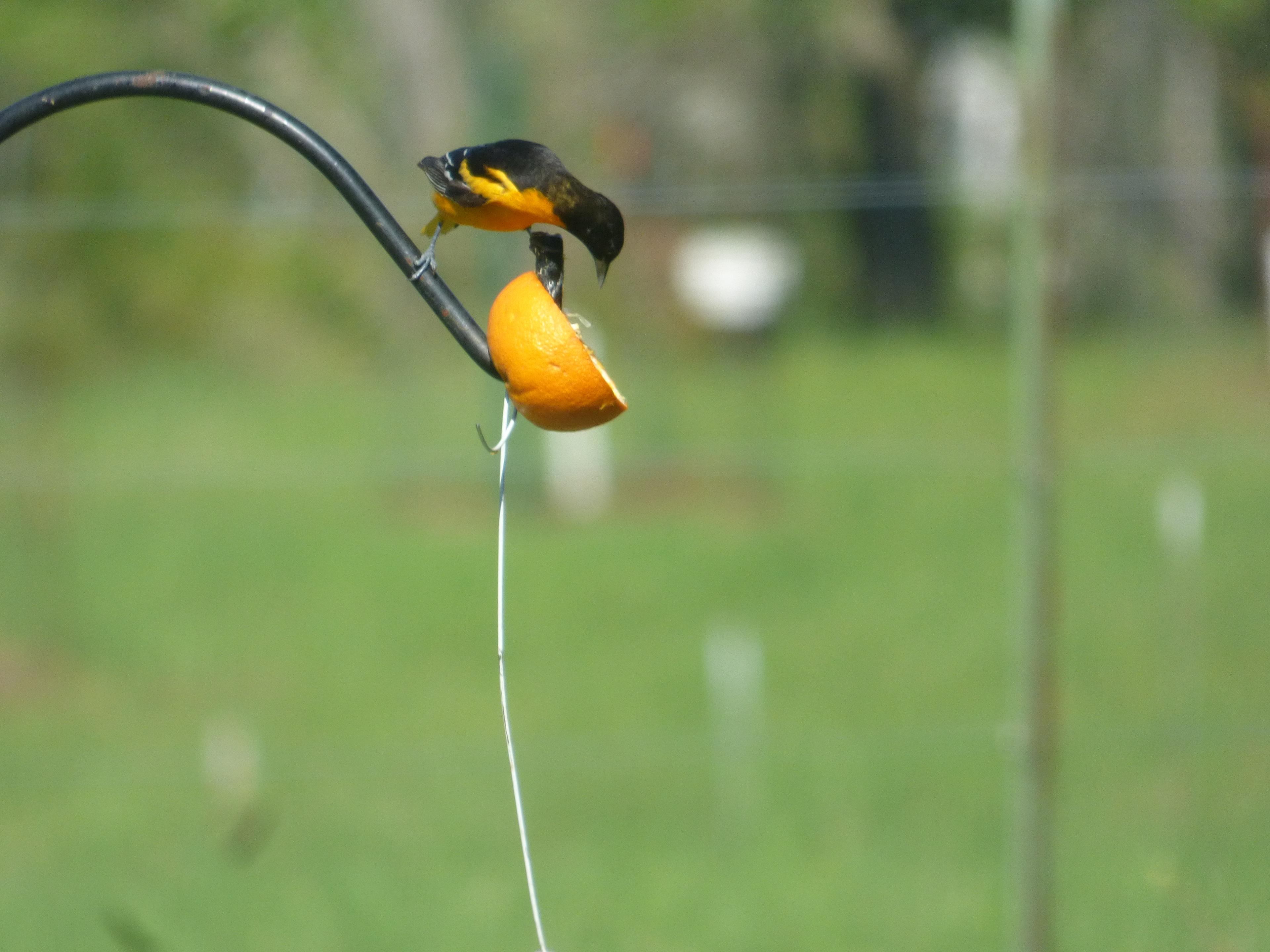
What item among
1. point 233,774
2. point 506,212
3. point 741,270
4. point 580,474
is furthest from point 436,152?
point 506,212

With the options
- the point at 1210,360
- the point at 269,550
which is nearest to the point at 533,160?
the point at 1210,360

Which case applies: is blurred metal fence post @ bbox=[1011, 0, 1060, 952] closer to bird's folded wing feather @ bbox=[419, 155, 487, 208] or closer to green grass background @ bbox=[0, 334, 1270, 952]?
green grass background @ bbox=[0, 334, 1270, 952]

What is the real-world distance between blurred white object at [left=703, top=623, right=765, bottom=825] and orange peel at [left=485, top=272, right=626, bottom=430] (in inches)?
124

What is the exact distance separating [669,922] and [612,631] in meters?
1.77

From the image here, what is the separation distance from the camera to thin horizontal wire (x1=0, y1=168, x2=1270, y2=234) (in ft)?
12.1

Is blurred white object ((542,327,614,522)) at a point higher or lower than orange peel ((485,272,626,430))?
lower

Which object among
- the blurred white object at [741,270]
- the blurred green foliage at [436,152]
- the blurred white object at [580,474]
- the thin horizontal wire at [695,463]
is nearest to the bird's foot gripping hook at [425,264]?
the blurred green foliage at [436,152]

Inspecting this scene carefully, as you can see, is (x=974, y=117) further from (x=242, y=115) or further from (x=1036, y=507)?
(x=242, y=115)

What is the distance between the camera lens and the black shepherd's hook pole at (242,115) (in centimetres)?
126

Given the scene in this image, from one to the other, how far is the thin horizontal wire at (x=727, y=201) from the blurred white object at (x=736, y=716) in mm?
1558

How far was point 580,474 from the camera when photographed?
5145 mm

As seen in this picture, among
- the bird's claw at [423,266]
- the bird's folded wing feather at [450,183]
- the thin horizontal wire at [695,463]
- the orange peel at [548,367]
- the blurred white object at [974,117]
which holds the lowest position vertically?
the thin horizontal wire at [695,463]

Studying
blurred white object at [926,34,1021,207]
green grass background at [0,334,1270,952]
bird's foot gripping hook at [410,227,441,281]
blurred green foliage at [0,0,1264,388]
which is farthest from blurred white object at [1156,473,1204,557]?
bird's foot gripping hook at [410,227,441,281]

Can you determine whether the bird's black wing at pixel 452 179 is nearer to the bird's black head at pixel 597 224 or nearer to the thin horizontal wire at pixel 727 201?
Answer: the bird's black head at pixel 597 224
